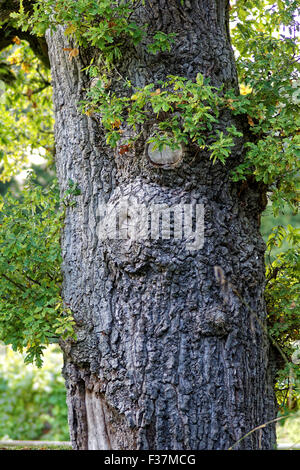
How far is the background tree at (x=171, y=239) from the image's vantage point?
240 centimetres

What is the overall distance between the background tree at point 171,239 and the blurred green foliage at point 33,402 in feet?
10.0

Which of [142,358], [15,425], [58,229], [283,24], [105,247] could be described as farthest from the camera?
[15,425]

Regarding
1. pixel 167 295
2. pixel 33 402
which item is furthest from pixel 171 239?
pixel 33 402

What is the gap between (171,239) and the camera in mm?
2473

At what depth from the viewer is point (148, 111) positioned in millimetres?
2488

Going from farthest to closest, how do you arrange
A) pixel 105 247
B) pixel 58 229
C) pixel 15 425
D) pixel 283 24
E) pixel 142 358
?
pixel 15 425
pixel 283 24
pixel 58 229
pixel 105 247
pixel 142 358

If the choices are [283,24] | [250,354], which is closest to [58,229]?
[250,354]

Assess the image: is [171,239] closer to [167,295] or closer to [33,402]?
[167,295]

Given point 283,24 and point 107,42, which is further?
Answer: point 283,24

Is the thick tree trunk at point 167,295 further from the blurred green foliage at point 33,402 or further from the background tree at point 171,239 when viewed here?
the blurred green foliage at point 33,402

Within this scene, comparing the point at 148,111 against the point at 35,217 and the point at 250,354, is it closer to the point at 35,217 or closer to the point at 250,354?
the point at 35,217

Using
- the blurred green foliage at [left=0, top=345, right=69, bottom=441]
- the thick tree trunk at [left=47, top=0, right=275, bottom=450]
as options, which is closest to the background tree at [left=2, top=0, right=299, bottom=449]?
the thick tree trunk at [left=47, top=0, right=275, bottom=450]

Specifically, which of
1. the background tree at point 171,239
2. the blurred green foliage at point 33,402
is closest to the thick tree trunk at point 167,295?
the background tree at point 171,239

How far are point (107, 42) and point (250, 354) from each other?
70.9 inches
